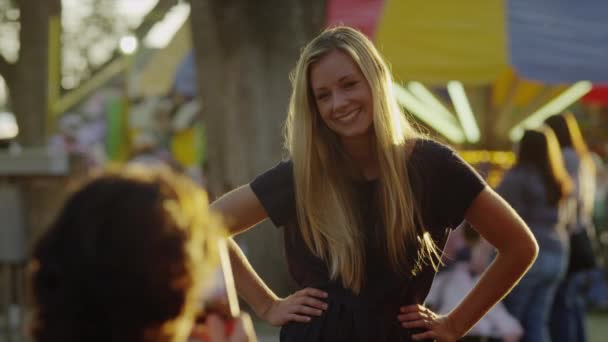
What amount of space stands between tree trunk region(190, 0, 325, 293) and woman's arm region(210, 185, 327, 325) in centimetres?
635

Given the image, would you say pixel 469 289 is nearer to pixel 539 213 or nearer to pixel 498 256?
pixel 539 213

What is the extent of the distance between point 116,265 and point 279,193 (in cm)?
162

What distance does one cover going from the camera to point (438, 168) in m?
3.22

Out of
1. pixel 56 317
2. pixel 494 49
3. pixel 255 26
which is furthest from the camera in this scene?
pixel 255 26

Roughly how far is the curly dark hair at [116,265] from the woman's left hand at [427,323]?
139 cm

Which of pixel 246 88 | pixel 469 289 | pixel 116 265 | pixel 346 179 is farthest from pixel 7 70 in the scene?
pixel 116 265

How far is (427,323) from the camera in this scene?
10.6 ft

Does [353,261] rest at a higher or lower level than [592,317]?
higher

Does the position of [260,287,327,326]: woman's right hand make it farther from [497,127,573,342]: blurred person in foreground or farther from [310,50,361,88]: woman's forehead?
[497,127,573,342]: blurred person in foreground

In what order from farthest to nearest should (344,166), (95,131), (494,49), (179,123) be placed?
(95,131), (179,123), (494,49), (344,166)

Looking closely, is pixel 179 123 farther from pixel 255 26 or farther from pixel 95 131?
pixel 255 26

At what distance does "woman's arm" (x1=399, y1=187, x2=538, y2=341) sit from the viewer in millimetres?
3309

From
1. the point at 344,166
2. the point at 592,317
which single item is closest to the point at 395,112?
the point at 344,166

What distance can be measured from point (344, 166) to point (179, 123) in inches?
566
